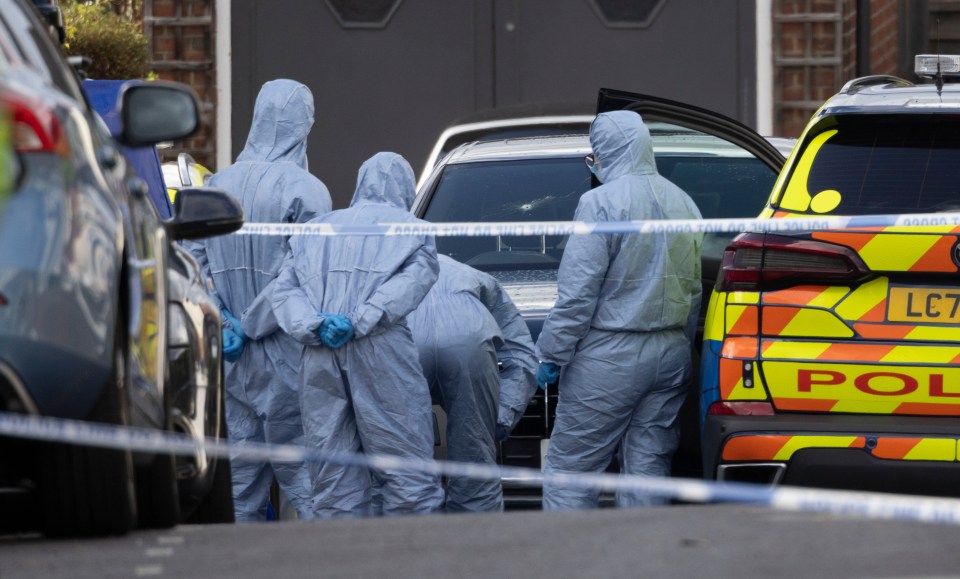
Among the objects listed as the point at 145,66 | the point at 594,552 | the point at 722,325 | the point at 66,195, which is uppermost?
the point at 145,66

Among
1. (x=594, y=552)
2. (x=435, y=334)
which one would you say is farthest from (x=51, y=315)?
(x=435, y=334)

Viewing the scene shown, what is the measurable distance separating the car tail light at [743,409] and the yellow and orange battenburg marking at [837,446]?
67 mm

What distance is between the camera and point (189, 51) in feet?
41.0

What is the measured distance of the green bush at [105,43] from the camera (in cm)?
1134

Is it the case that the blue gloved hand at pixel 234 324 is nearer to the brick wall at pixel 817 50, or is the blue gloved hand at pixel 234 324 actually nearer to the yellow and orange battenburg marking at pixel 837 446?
the yellow and orange battenburg marking at pixel 837 446

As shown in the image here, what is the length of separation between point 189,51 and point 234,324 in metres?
5.74

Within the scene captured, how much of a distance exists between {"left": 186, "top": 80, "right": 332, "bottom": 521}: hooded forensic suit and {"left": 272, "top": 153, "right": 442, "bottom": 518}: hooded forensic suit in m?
0.50

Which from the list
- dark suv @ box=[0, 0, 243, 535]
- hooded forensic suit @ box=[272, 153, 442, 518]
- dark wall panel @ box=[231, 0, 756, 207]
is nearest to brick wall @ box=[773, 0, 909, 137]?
dark wall panel @ box=[231, 0, 756, 207]

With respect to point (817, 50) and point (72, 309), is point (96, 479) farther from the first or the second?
point (817, 50)

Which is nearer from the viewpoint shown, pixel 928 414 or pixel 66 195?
pixel 66 195

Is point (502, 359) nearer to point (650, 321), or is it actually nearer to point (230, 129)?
point (650, 321)

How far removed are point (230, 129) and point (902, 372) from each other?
26.9ft

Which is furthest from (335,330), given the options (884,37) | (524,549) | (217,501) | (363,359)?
(884,37)

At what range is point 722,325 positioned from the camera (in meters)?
5.36
